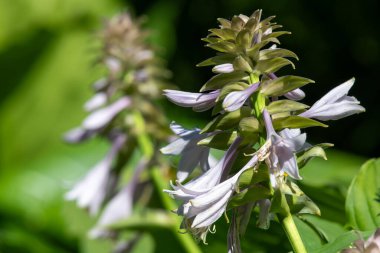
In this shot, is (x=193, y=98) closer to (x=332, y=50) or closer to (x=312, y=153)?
(x=312, y=153)

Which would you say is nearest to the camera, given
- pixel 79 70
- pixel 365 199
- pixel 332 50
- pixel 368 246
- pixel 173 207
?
pixel 368 246

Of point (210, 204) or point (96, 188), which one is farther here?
point (96, 188)

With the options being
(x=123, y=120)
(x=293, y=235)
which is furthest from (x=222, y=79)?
(x=123, y=120)

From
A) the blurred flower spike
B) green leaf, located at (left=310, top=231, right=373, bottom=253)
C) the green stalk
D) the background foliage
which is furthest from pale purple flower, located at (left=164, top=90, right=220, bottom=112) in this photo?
the background foliage

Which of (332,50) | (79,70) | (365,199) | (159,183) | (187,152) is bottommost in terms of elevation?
(332,50)

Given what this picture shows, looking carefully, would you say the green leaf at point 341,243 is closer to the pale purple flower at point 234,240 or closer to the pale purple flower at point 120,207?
the pale purple flower at point 234,240

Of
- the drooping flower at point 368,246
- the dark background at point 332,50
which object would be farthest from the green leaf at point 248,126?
the dark background at point 332,50

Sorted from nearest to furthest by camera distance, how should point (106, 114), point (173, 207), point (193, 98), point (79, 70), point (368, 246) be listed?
point (368, 246) → point (193, 98) → point (173, 207) → point (106, 114) → point (79, 70)
